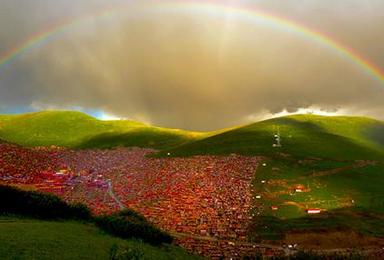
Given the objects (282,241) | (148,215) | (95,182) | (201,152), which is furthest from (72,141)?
(282,241)

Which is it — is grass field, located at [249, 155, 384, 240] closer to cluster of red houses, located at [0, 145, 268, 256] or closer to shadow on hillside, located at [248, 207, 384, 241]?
shadow on hillside, located at [248, 207, 384, 241]

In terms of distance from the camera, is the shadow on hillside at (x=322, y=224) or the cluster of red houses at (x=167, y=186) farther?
the cluster of red houses at (x=167, y=186)

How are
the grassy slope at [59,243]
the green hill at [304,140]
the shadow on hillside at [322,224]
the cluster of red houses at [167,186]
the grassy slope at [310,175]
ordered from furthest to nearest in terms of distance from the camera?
1. the green hill at [304,140]
2. the grassy slope at [310,175]
3. the cluster of red houses at [167,186]
4. the shadow on hillside at [322,224]
5. the grassy slope at [59,243]

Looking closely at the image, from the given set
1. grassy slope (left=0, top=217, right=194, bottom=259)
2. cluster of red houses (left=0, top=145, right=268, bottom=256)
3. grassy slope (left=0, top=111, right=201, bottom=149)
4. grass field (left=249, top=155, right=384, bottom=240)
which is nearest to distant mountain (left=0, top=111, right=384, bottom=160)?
grassy slope (left=0, top=111, right=201, bottom=149)

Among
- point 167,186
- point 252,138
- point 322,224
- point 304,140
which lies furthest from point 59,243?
point 304,140

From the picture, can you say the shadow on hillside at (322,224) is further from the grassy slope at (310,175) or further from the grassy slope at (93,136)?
the grassy slope at (93,136)

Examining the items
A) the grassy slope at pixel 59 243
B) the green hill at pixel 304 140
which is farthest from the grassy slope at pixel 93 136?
the grassy slope at pixel 59 243

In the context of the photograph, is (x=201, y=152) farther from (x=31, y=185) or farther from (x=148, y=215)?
(x=148, y=215)

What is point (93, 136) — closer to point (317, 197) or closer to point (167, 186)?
point (167, 186)
